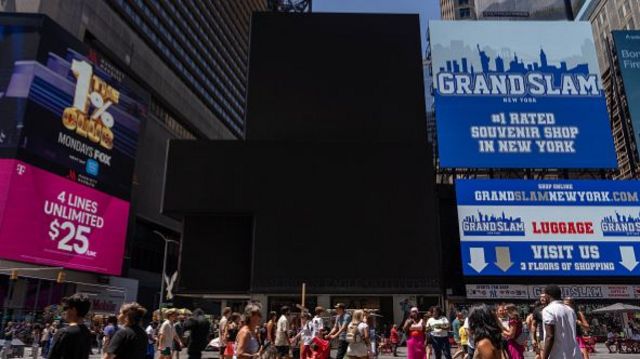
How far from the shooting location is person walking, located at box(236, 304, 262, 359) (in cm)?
669

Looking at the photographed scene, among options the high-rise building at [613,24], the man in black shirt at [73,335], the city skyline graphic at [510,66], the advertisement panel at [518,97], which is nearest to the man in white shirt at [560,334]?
the man in black shirt at [73,335]

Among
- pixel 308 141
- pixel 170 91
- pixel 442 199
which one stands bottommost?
pixel 442 199

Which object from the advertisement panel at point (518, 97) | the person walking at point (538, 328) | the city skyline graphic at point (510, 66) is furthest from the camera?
the city skyline graphic at point (510, 66)

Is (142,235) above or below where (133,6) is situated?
below

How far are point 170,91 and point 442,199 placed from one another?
4432cm

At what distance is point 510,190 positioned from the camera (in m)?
31.9

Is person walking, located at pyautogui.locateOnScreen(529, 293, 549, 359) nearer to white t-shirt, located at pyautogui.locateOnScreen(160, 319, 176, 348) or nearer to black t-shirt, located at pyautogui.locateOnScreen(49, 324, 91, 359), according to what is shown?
black t-shirt, located at pyautogui.locateOnScreen(49, 324, 91, 359)

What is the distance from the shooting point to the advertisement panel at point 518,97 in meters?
33.0

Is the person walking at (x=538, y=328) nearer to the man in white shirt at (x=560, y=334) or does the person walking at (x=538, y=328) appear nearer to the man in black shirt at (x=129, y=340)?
the man in white shirt at (x=560, y=334)

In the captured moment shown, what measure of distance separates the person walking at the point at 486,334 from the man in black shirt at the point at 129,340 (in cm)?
367

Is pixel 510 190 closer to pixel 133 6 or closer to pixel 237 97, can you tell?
pixel 133 6

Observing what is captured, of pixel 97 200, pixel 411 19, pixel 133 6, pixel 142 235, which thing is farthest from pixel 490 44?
pixel 133 6

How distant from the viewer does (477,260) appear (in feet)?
99.8

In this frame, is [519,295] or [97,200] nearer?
[519,295]
